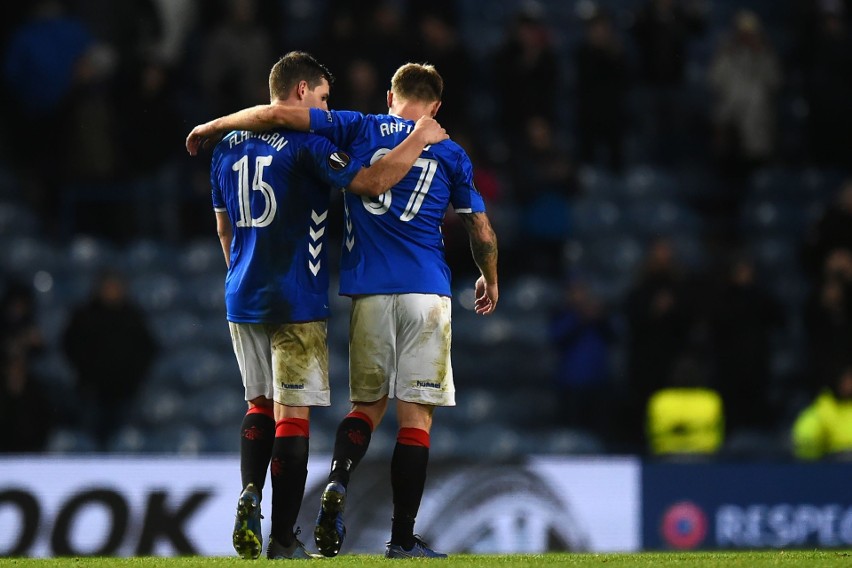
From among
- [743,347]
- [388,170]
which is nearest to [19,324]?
[743,347]

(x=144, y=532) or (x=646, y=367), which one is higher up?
(x=646, y=367)

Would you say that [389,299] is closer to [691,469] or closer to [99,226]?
[691,469]

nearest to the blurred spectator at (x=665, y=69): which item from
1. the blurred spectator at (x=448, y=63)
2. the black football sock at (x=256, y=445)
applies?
the blurred spectator at (x=448, y=63)

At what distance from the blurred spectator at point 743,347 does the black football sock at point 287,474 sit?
6.31m

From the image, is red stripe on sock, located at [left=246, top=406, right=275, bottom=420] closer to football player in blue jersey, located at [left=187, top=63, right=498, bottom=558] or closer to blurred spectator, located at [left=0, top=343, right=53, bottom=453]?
football player in blue jersey, located at [left=187, top=63, right=498, bottom=558]

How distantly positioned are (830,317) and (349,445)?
268 inches

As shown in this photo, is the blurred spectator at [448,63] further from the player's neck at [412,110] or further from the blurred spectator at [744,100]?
the player's neck at [412,110]

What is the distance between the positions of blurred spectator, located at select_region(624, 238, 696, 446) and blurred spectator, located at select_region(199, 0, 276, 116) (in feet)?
12.8

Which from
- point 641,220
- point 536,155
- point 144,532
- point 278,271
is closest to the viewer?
point 278,271

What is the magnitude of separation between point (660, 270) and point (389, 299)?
243 inches

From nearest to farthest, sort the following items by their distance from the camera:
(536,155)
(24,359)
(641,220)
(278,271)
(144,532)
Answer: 1. (278,271)
2. (144,532)
3. (24,359)
4. (536,155)
5. (641,220)

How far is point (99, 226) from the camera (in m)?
14.0

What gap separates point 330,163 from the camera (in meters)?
6.49

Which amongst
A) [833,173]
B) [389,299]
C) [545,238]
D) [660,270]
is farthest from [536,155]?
[389,299]
